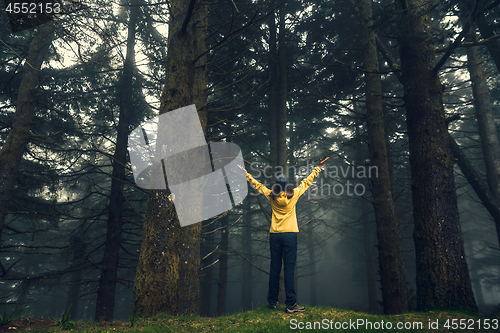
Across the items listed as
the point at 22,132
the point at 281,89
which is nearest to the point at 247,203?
the point at 281,89

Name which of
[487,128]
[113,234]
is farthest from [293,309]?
[487,128]

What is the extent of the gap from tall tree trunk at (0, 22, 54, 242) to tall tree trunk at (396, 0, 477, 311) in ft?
31.5

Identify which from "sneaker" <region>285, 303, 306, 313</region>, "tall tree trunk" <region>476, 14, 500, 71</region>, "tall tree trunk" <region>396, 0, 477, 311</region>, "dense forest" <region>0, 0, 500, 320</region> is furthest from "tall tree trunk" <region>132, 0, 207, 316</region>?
"tall tree trunk" <region>476, 14, 500, 71</region>

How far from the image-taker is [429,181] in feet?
16.9

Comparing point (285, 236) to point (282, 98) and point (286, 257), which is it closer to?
point (286, 257)

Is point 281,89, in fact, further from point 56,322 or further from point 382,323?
point 56,322

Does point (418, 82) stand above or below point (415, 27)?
below

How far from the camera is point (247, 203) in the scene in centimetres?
1834

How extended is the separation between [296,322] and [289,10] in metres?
13.8

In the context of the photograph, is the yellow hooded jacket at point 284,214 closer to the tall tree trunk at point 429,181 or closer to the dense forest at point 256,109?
the dense forest at point 256,109

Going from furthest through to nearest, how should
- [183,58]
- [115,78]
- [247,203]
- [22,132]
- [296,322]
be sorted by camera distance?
[247,203] < [115,78] < [22,132] < [183,58] < [296,322]

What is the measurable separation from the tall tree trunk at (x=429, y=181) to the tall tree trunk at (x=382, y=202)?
0.99 m

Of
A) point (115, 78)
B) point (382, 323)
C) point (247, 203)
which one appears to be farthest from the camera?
point (247, 203)

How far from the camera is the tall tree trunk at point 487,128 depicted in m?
10.5
